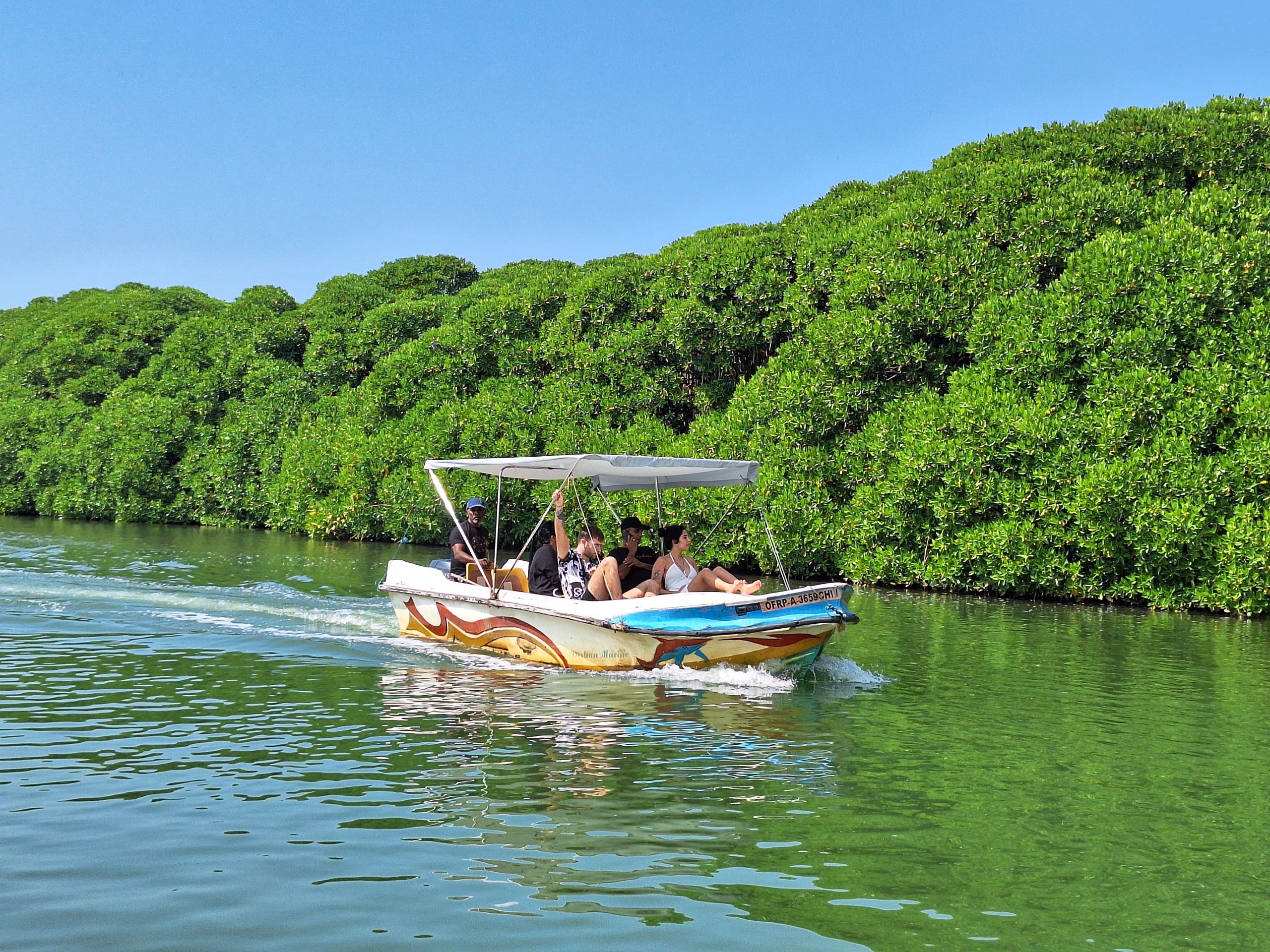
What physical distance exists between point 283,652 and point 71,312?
51222 millimetres

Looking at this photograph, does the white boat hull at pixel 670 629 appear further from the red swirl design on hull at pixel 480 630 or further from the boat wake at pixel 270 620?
the boat wake at pixel 270 620

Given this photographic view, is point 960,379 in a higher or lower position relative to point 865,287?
lower

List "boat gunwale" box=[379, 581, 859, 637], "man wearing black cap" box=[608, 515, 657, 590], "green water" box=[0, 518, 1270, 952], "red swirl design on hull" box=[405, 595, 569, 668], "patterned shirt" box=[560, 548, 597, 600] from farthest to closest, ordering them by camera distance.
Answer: "patterned shirt" box=[560, 548, 597, 600] < "man wearing black cap" box=[608, 515, 657, 590] < "red swirl design on hull" box=[405, 595, 569, 668] < "boat gunwale" box=[379, 581, 859, 637] < "green water" box=[0, 518, 1270, 952]

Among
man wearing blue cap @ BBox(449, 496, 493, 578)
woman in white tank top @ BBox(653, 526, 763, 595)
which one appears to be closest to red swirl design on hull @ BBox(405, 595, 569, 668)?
man wearing blue cap @ BBox(449, 496, 493, 578)

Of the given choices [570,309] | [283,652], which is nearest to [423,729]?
[283,652]

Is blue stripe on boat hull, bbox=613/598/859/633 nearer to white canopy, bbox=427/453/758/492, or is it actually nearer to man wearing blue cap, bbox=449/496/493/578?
white canopy, bbox=427/453/758/492

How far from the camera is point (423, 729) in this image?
380 inches

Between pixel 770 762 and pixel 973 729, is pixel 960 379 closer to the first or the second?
pixel 973 729

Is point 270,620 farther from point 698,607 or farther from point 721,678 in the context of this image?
point 721,678

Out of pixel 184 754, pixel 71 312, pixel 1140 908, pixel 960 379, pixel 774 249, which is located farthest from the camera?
pixel 71 312

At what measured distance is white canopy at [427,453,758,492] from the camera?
13680 mm

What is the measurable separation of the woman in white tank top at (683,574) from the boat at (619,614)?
0.42 metres

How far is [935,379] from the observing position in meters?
25.5

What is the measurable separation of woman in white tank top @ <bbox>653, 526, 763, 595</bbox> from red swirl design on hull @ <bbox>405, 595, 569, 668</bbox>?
1.64 m
